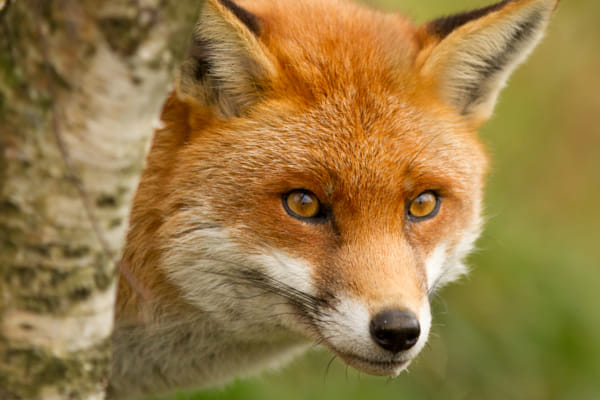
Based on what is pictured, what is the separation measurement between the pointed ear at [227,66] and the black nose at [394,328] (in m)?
1.35

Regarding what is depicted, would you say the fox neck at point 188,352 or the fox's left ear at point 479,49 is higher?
the fox's left ear at point 479,49

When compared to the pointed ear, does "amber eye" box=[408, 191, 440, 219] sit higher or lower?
lower

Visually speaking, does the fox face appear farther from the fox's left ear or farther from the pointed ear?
the fox's left ear

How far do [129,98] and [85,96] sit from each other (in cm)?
12

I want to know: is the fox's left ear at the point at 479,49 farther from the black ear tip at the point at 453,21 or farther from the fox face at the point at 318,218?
the fox face at the point at 318,218

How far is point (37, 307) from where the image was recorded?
191 centimetres

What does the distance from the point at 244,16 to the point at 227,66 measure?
0.87 feet

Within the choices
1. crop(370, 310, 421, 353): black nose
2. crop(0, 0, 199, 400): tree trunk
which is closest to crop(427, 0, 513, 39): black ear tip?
crop(370, 310, 421, 353): black nose

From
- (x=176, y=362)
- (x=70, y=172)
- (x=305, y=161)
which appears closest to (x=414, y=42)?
(x=305, y=161)

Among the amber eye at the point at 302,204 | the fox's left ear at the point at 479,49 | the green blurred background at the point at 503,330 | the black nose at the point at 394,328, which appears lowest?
the green blurred background at the point at 503,330

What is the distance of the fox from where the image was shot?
3.23 metres

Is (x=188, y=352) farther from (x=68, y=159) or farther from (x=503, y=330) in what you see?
(x=503, y=330)

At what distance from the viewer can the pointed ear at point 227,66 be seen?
3.30 m

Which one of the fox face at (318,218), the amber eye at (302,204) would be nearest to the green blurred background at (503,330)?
the fox face at (318,218)
